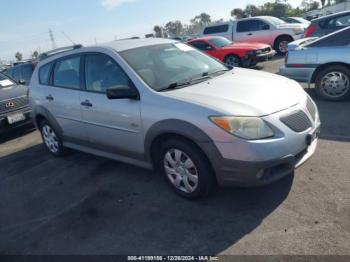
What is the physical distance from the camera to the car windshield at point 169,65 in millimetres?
3805

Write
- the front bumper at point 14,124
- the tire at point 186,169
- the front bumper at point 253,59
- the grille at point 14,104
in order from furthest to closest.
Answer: the front bumper at point 253,59 < the grille at point 14,104 < the front bumper at point 14,124 < the tire at point 186,169

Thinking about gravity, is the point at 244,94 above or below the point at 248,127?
above

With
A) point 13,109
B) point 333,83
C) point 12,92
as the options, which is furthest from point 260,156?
point 12,92

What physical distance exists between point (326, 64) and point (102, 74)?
Answer: 4.51 metres

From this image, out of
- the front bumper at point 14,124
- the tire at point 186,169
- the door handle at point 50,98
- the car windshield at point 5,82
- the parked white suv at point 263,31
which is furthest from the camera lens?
the parked white suv at point 263,31

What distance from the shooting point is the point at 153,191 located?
3967 millimetres

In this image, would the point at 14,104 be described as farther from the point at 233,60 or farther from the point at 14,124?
the point at 233,60

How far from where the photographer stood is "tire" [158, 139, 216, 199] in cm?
329

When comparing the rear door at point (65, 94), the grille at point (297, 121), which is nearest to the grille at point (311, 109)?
the grille at point (297, 121)

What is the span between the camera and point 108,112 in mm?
4035

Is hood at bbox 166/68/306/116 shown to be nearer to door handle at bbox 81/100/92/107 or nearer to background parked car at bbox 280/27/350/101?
door handle at bbox 81/100/92/107

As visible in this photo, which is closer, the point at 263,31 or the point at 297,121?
the point at 297,121

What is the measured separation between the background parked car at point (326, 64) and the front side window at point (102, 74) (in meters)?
4.21

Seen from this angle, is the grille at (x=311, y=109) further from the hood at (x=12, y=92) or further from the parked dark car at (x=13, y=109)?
the hood at (x=12, y=92)
